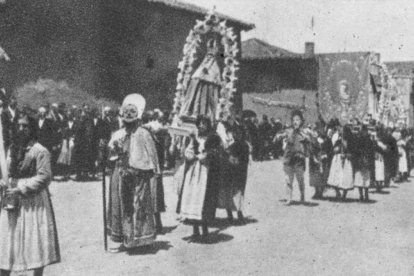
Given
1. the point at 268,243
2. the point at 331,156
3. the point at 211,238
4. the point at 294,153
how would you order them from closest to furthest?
the point at 268,243, the point at 211,238, the point at 294,153, the point at 331,156

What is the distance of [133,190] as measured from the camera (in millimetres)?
8055

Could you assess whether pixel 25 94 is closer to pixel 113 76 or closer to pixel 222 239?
pixel 113 76

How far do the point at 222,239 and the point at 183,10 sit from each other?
20.4 meters

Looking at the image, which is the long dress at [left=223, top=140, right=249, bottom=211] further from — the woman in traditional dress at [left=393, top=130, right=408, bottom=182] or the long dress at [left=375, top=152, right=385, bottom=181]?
the woman in traditional dress at [left=393, top=130, right=408, bottom=182]

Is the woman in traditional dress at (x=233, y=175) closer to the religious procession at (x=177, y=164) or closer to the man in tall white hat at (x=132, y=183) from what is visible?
the religious procession at (x=177, y=164)

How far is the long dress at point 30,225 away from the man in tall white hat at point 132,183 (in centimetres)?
214

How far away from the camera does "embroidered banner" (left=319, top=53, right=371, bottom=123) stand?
58.3 ft

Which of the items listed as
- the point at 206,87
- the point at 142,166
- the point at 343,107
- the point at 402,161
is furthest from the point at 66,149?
the point at 402,161

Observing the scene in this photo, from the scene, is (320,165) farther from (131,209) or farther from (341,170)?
(131,209)

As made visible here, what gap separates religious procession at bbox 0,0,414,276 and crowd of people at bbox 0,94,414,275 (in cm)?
2

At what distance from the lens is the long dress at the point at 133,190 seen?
7984 millimetres

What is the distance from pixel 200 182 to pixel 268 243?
1233 millimetres

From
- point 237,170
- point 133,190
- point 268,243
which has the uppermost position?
point 237,170

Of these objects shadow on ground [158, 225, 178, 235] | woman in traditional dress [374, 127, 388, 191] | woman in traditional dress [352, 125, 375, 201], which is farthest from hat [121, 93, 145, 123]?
woman in traditional dress [374, 127, 388, 191]
